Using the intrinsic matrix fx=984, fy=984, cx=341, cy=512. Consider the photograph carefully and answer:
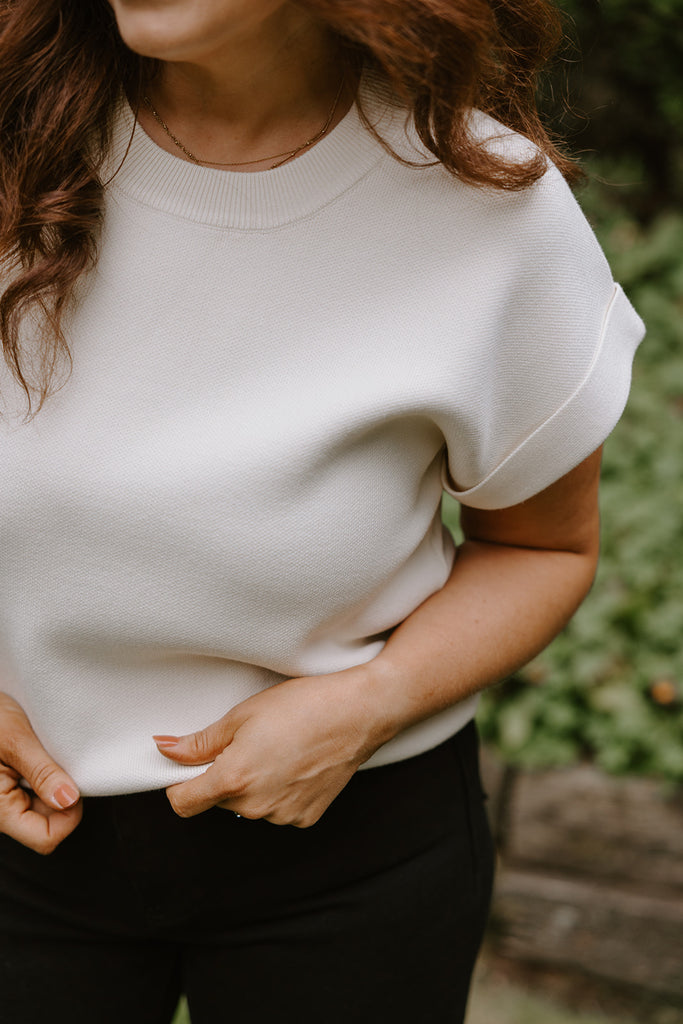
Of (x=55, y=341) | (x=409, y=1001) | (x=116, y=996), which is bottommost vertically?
(x=409, y=1001)

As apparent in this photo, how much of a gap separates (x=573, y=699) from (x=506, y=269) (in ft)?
6.93

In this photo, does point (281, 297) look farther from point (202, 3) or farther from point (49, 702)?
point (49, 702)

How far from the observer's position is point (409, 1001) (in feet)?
4.51

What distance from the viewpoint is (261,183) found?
1.11 m

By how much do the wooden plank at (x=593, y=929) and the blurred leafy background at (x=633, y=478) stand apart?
1.11 ft

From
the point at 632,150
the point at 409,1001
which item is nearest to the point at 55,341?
the point at 409,1001

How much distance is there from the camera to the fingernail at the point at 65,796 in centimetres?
120

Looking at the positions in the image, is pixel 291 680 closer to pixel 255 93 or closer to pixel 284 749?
pixel 284 749

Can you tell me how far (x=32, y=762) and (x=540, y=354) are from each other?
80 cm

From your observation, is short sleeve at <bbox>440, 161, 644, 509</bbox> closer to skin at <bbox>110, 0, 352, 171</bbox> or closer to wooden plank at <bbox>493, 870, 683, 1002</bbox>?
skin at <bbox>110, 0, 352, 171</bbox>

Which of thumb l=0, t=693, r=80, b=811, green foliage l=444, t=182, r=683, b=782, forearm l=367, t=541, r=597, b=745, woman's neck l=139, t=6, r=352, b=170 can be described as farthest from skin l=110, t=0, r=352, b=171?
green foliage l=444, t=182, r=683, b=782

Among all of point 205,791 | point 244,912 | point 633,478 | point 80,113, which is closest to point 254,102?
point 80,113

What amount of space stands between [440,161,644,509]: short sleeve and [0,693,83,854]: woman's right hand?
24.7 inches

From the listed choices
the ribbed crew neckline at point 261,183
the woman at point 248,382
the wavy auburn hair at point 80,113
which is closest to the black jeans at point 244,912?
the woman at point 248,382
